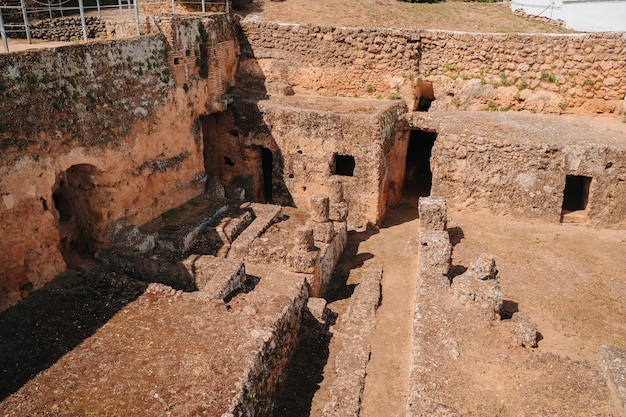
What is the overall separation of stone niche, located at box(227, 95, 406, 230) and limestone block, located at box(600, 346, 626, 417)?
7.17 m

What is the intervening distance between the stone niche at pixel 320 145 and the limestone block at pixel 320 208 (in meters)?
1.41

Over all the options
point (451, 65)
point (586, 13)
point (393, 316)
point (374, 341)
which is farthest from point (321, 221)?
point (586, 13)

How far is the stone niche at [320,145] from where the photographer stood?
13602mm

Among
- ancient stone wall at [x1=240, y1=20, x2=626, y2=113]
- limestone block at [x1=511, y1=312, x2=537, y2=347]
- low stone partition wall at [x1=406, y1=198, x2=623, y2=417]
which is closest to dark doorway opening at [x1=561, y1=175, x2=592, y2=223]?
ancient stone wall at [x1=240, y1=20, x2=626, y2=113]

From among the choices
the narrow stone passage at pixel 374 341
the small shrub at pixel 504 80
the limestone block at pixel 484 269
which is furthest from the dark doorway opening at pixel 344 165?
the limestone block at pixel 484 269

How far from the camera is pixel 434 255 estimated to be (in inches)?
415

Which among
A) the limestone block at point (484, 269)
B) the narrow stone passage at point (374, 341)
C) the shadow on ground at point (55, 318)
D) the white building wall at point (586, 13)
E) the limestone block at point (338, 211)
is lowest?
the narrow stone passage at point (374, 341)

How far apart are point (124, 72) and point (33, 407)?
23.0 ft

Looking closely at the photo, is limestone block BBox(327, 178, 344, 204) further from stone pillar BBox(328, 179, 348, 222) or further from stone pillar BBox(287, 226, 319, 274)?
stone pillar BBox(287, 226, 319, 274)

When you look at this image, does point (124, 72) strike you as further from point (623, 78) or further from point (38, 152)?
point (623, 78)

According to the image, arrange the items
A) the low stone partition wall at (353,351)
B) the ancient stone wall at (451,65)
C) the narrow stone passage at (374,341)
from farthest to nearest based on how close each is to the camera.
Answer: the ancient stone wall at (451,65) → the narrow stone passage at (374,341) → the low stone partition wall at (353,351)

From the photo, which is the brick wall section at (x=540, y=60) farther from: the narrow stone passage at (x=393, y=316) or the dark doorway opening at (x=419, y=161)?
the narrow stone passage at (x=393, y=316)

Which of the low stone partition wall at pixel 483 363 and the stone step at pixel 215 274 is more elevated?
the stone step at pixel 215 274

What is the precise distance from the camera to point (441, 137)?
13.6 meters
